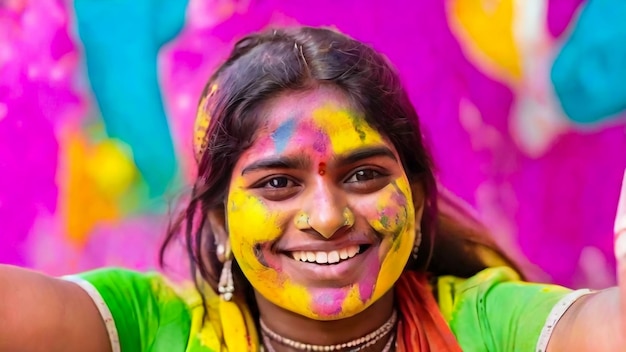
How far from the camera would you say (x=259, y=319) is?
132cm

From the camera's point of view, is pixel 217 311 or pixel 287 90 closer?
pixel 287 90

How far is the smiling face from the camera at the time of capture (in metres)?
1.13

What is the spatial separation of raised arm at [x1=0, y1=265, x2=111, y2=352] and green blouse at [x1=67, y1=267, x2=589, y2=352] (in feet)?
0.10

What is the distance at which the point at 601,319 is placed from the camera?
1000 millimetres

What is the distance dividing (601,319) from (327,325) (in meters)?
0.44

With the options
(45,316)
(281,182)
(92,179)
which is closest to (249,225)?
(281,182)

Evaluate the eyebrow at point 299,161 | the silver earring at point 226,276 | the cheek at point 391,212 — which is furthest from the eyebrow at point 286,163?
the silver earring at point 226,276

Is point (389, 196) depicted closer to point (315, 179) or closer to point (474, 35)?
point (315, 179)

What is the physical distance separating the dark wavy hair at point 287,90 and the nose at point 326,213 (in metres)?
0.14

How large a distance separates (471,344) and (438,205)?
36 cm

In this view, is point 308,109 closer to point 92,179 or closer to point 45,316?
point 45,316

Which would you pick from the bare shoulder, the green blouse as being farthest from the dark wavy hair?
the bare shoulder

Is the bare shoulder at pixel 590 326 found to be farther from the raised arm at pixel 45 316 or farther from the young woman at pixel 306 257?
the raised arm at pixel 45 316

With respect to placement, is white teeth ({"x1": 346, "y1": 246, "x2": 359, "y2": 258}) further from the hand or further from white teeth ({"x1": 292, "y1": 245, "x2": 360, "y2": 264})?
the hand
